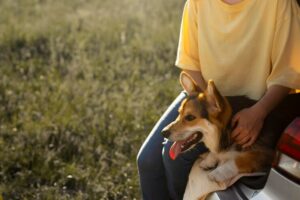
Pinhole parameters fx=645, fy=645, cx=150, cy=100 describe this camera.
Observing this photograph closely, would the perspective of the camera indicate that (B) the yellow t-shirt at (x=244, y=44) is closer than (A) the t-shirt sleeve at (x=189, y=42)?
Yes

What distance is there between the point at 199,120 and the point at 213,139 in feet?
0.36

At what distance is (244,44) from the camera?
3131 mm

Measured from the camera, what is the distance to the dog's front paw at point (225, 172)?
2900mm

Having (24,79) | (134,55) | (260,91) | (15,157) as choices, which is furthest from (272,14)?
(134,55)

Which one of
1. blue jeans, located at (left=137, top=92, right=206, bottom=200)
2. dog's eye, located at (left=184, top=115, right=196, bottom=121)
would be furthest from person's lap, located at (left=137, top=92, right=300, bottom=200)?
dog's eye, located at (left=184, top=115, right=196, bottom=121)

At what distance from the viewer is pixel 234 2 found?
3.16 meters

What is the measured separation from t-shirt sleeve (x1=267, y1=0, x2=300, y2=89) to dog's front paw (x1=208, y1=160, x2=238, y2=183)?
0.44m

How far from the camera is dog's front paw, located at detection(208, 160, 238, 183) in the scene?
9.52 ft

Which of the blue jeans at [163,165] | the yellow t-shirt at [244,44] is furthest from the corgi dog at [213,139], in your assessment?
the yellow t-shirt at [244,44]

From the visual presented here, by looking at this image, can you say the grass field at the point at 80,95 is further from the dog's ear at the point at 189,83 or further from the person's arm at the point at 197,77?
the dog's ear at the point at 189,83

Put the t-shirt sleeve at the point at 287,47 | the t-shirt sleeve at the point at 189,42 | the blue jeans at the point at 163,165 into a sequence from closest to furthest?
the t-shirt sleeve at the point at 287,47, the blue jeans at the point at 163,165, the t-shirt sleeve at the point at 189,42

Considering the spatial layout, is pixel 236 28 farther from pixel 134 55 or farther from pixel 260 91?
pixel 134 55

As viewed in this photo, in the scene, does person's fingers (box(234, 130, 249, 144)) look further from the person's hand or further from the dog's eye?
the dog's eye

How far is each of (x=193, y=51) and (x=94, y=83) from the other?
139 inches
